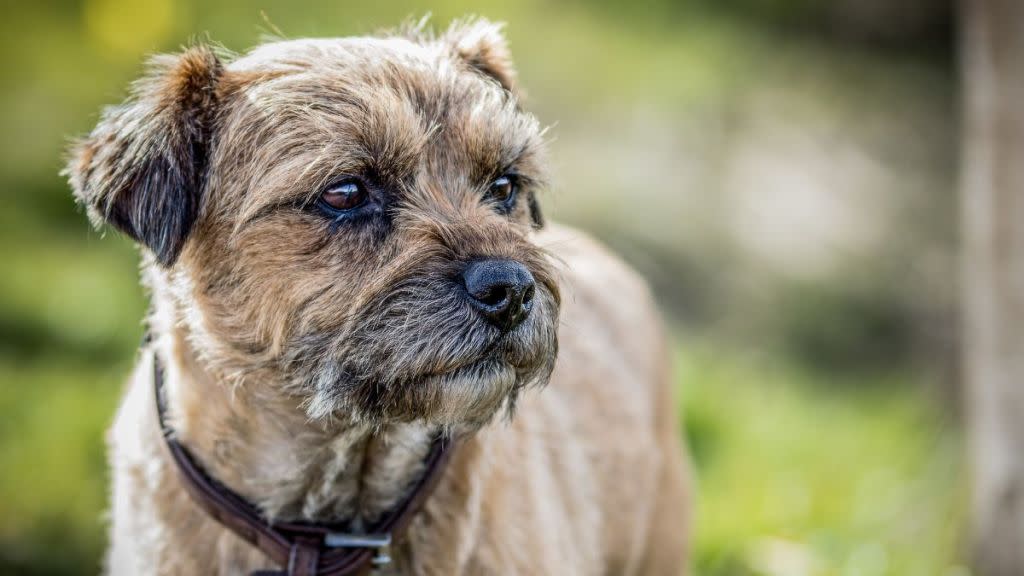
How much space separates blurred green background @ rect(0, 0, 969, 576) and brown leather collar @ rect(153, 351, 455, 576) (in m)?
2.19

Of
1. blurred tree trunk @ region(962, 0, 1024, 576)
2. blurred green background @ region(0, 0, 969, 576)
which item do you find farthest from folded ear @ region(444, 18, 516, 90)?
blurred tree trunk @ region(962, 0, 1024, 576)

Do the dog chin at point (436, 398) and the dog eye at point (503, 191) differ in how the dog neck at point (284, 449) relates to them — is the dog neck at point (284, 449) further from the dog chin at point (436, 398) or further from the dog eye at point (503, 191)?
the dog eye at point (503, 191)

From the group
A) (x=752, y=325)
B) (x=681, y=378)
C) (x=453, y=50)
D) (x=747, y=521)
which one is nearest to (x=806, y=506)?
(x=747, y=521)

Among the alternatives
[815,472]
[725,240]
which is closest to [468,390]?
[815,472]

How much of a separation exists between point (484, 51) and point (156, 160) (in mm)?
1284

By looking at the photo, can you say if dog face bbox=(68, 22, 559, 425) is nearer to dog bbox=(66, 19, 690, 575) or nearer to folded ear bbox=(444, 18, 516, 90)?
dog bbox=(66, 19, 690, 575)

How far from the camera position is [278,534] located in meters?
3.11

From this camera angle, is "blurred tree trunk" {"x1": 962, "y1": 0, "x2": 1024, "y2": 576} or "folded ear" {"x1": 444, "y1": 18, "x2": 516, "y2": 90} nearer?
"folded ear" {"x1": 444, "y1": 18, "x2": 516, "y2": 90}

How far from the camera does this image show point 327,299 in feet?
9.89

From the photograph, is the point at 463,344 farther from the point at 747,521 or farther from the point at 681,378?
the point at 681,378

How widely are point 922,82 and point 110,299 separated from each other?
23.4 feet

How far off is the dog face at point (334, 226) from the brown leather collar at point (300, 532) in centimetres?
27

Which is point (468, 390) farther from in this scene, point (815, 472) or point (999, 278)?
point (815, 472)

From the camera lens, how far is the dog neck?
3.21 meters
